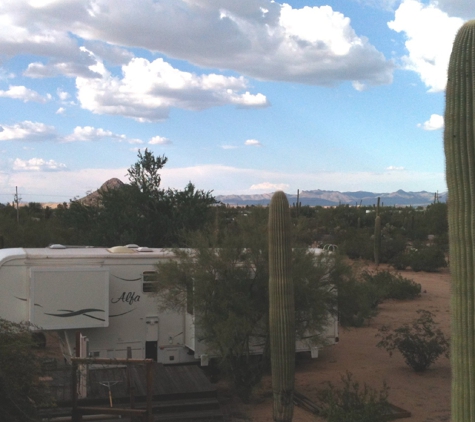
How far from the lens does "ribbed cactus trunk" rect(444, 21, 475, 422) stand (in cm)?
482

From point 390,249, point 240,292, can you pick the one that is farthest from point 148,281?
point 390,249

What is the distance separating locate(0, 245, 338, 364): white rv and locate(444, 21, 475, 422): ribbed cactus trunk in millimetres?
Result: 7641

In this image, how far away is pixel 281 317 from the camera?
970cm

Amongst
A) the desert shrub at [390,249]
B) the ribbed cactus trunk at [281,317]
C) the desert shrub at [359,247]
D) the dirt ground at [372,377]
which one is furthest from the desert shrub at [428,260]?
the ribbed cactus trunk at [281,317]

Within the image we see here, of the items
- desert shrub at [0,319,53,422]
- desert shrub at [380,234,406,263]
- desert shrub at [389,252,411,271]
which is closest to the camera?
desert shrub at [0,319,53,422]

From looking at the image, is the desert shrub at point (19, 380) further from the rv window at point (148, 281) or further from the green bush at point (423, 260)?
the green bush at point (423, 260)

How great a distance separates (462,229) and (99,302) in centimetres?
859

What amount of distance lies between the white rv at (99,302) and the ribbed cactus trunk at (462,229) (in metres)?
7.64

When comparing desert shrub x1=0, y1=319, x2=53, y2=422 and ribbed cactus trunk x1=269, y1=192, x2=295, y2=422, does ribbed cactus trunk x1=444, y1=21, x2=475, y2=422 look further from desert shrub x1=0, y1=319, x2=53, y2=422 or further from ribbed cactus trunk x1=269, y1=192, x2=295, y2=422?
ribbed cactus trunk x1=269, y1=192, x2=295, y2=422

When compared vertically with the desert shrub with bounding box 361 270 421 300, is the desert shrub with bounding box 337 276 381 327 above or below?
above

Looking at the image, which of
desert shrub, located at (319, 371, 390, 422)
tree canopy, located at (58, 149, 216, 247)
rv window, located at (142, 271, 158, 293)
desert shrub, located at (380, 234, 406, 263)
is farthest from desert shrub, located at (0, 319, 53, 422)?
desert shrub, located at (380, 234, 406, 263)

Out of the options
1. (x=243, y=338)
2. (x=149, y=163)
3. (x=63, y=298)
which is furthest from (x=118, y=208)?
(x=243, y=338)

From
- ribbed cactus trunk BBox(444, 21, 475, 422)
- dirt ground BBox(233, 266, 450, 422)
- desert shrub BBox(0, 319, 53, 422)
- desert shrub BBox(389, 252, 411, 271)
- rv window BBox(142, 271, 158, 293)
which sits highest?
ribbed cactus trunk BBox(444, 21, 475, 422)

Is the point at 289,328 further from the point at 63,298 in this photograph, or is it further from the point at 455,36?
the point at 455,36
